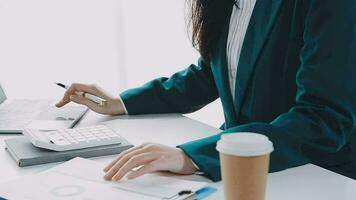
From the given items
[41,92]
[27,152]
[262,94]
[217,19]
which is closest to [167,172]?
[27,152]

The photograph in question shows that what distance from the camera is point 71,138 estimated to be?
1.08m

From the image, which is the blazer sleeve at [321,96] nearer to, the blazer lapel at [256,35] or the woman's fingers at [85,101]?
the blazer lapel at [256,35]

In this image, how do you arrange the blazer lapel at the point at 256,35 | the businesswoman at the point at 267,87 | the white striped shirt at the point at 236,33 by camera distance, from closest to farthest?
the businesswoman at the point at 267,87 < the blazer lapel at the point at 256,35 < the white striped shirt at the point at 236,33

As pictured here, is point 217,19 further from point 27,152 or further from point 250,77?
point 27,152

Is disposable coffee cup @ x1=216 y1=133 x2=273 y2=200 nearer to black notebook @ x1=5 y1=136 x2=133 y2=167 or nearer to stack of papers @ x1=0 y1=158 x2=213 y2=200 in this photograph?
stack of papers @ x1=0 y1=158 x2=213 y2=200

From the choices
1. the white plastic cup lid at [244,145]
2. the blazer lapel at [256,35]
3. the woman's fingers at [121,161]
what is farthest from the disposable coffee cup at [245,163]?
the blazer lapel at [256,35]

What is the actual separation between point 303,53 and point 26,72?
1.68 m

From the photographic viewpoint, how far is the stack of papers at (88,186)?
2.62 ft

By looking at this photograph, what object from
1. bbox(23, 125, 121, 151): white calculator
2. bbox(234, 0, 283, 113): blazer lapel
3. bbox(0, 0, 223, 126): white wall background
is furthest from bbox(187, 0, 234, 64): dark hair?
bbox(0, 0, 223, 126): white wall background

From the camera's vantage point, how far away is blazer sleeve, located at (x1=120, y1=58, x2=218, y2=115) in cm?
142

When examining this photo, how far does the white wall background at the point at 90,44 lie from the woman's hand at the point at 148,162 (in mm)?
1376

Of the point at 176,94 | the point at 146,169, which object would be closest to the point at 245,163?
the point at 146,169

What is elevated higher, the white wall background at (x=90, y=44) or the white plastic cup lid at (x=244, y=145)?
the white plastic cup lid at (x=244, y=145)

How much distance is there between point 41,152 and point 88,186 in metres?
0.23
